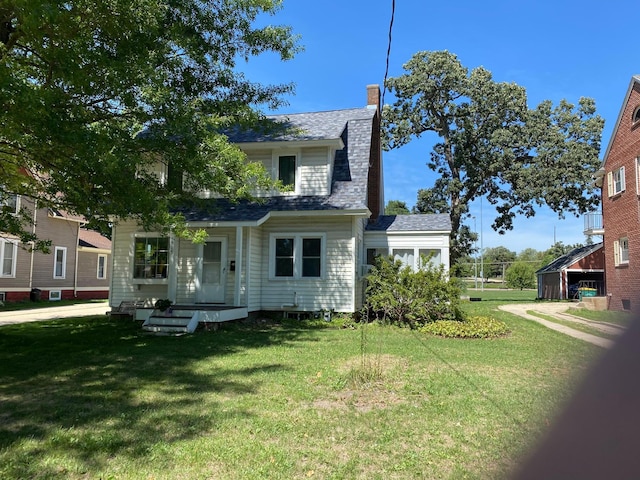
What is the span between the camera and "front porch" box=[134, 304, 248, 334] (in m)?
12.7

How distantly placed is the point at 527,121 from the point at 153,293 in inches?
999

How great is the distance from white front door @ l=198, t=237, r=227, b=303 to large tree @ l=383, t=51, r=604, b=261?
1802 cm

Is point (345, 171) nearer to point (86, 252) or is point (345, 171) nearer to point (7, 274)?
point (7, 274)

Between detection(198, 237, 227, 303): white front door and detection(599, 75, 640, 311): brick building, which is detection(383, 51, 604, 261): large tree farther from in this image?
detection(198, 237, 227, 303): white front door

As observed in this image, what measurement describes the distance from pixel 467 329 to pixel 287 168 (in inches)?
310

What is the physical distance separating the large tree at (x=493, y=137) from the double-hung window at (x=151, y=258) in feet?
62.9

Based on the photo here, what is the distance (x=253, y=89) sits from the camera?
532 inches

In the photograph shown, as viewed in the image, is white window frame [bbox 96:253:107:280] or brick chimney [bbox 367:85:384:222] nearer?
brick chimney [bbox 367:85:384:222]

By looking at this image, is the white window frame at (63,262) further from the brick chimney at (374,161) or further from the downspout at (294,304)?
the brick chimney at (374,161)

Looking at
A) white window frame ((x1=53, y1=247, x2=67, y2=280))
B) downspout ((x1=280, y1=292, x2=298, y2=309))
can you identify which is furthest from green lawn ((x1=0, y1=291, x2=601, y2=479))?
white window frame ((x1=53, y1=247, x2=67, y2=280))

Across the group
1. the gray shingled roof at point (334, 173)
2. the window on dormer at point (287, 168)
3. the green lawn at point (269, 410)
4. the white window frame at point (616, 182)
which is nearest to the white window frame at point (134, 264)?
the gray shingled roof at point (334, 173)

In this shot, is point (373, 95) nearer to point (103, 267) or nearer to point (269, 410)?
point (269, 410)

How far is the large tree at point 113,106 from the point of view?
300 inches

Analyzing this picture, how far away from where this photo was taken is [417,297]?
13484mm
